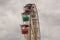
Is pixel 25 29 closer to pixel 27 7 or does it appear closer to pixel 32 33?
pixel 32 33

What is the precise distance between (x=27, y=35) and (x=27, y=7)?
26.5 feet

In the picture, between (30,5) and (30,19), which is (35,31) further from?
(30,5)

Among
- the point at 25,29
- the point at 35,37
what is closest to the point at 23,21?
the point at 25,29

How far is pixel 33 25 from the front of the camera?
48.8 meters

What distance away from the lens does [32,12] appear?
49.7 meters

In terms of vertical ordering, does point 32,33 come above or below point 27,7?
below

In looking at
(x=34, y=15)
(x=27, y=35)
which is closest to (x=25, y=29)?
(x=27, y=35)

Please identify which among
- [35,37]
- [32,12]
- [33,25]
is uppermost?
[32,12]

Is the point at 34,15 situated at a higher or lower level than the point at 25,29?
higher

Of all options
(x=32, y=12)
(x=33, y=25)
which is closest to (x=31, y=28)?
(x=33, y=25)

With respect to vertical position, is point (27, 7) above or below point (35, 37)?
above

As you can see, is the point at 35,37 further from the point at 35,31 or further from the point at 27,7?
the point at 27,7

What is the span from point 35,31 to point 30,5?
23.5ft

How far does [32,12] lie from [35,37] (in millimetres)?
7056
